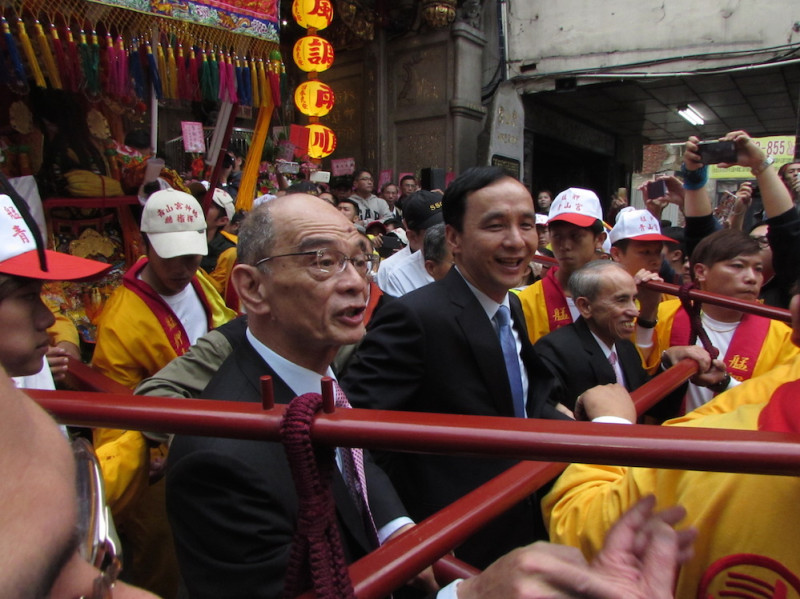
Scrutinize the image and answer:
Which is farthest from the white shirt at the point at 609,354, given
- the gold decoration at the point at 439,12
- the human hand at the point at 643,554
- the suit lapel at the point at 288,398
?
the gold decoration at the point at 439,12

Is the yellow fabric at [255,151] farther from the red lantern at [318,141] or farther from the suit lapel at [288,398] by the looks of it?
the suit lapel at [288,398]

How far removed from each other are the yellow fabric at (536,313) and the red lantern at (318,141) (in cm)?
516

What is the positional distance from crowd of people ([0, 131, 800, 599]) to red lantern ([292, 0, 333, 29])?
5.00m

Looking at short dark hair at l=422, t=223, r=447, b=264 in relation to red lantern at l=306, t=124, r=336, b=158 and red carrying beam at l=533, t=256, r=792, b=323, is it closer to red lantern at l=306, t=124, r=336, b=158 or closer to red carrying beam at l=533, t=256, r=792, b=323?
red carrying beam at l=533, t=256, r=792, b=323

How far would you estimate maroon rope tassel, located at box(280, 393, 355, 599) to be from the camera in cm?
69

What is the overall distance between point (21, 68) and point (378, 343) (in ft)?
8.91

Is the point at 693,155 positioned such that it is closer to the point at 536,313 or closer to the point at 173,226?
the point at 536,313

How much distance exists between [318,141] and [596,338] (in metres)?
6.23

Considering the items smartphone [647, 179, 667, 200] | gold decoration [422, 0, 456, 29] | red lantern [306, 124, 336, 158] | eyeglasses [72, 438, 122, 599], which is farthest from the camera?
gold decoration [422, 0, 456, 29]

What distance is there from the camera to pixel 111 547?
0.52 meters

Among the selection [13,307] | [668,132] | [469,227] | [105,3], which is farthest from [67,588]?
[668,132]

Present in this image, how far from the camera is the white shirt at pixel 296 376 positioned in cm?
132

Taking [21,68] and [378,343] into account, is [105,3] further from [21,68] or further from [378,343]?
[378,343]

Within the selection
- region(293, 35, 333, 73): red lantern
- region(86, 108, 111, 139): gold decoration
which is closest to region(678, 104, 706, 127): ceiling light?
region(293, 35, 333, 73): red lantern
